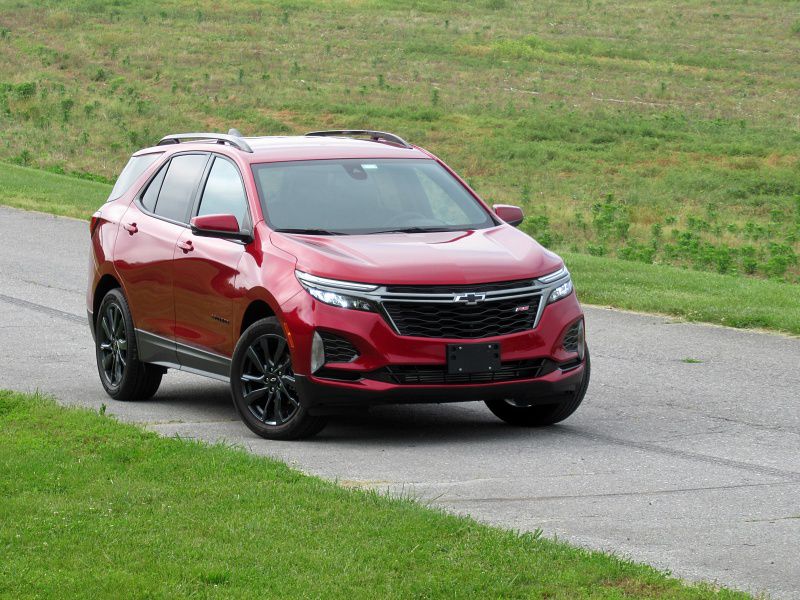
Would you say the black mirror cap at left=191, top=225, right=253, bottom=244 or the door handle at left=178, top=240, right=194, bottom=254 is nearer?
the black mirror cap at left=191, top=225, right=253, bottom=244

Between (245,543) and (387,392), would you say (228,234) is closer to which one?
(387,392)

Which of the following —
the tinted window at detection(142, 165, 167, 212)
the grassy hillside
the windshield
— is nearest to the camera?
the windshield

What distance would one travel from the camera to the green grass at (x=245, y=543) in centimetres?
584

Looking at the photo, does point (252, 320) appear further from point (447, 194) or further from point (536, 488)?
point (536, 488)

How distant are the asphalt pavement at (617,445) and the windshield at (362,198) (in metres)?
1.25

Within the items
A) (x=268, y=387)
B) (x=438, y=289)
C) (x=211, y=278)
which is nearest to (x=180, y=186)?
(x=211, y=278)

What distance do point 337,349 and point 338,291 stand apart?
324mm

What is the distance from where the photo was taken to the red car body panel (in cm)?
889

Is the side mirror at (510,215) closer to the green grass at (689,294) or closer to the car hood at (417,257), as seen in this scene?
the car hood at (417,257)

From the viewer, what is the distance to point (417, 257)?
29.8 ft

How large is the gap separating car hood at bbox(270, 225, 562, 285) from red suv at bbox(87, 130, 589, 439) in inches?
0.4

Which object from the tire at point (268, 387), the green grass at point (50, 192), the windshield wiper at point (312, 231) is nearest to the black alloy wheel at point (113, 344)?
the tire at point (268, 387)

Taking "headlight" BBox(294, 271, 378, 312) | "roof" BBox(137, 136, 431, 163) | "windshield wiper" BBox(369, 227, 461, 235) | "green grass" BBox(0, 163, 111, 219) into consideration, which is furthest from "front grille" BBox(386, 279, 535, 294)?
"green grass" BBox(0, 163, 111, 219)

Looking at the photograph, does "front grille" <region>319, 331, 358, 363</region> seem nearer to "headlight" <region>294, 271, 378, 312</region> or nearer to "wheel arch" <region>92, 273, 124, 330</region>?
"headlight" <region>294, 271, 378, 312</region>
